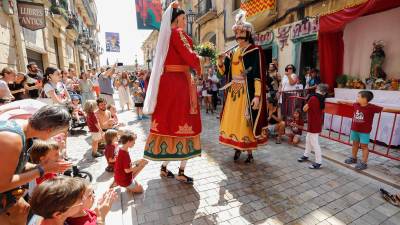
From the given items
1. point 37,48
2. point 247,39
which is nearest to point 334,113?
point 247,39

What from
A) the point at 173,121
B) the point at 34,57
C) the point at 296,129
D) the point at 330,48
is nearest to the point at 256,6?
the point at 330,48

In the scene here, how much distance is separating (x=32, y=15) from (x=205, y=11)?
34.6ft

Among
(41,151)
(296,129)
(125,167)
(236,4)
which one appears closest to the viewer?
(41,151)

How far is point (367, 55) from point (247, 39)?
4.87 metres

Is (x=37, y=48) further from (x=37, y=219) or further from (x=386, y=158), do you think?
(x=386, y=158)

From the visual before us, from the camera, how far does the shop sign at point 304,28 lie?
22.8 ft

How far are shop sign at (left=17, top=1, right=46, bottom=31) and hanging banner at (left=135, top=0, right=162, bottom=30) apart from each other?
8.69 meters

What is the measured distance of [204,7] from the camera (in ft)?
50.0

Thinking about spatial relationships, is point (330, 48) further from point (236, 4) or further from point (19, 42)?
point (19, 42)

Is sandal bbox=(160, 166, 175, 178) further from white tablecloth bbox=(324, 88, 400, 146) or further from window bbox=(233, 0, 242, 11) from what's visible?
window bbox=(233, 0, 242, 11)

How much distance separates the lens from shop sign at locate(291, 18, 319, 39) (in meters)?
6.95

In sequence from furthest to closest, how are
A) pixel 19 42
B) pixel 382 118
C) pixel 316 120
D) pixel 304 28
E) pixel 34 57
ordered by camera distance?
1. pixel 34 57
2. pixel 19 42
3. pixel 304 28
4. pixel 382 118
5. pixel 316 120

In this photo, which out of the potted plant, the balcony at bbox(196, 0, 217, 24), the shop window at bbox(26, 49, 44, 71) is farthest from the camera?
the balcony at bbox(196, 0, 217, 24)

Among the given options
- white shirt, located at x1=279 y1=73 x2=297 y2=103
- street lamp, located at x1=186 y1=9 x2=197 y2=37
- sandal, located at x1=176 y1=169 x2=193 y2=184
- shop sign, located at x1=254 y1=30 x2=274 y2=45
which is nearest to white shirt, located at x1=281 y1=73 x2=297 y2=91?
white shirt, located at x1=279 y1=73 x2=297 y2=103
